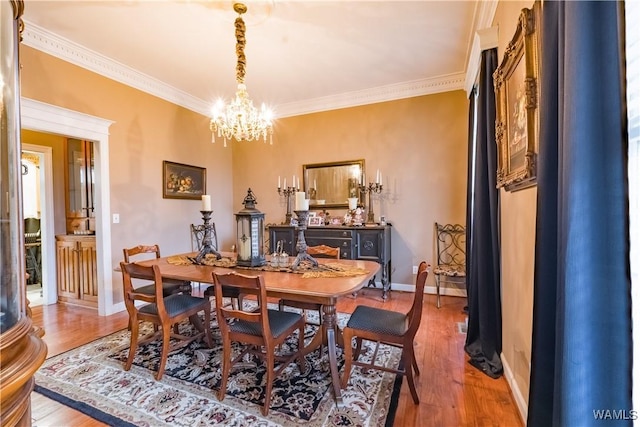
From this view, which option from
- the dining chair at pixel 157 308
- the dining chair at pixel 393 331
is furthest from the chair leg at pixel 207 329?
the dining chair at pixel 393 331

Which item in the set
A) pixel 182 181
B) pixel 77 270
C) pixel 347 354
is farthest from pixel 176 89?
pixel 347 354

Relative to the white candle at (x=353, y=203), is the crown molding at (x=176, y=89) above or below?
above

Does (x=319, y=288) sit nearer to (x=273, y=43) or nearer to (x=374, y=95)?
(x=273, y=43)

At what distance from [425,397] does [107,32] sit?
4097 mm

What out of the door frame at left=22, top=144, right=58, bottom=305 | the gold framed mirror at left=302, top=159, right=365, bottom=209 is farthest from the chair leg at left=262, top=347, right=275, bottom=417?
the door frame at left=22, top=144, right=58, bottom=305

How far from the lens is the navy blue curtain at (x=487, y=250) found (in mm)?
2123

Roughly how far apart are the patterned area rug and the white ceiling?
9.47 ft

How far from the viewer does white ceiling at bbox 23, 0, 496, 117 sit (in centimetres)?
246

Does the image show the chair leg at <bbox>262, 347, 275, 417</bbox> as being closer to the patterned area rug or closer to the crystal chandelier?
the patterned area rug

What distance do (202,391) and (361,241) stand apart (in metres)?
2.52

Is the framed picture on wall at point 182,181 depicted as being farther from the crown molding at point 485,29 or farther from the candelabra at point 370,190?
the crown molding at point 485,29

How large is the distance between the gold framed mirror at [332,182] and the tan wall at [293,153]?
133 millimetres

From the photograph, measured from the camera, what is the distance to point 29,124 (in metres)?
2.73

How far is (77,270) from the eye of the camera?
3643 mm
